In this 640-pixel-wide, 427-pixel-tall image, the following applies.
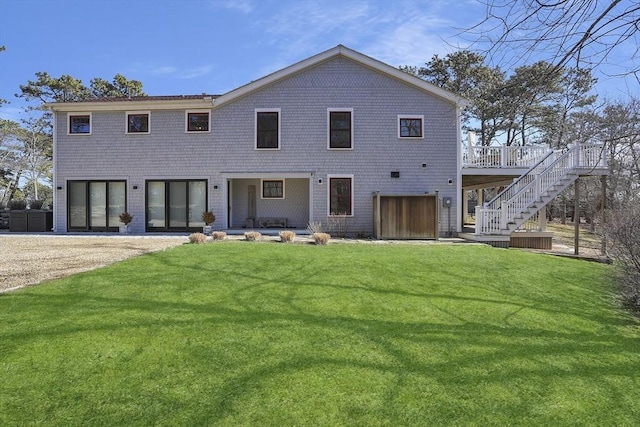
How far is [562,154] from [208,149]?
45.7 feet

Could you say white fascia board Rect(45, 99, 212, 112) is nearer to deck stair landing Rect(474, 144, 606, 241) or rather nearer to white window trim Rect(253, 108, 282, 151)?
white window trim Rect(253, 108, 282, 151)

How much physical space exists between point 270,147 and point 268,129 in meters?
0.77

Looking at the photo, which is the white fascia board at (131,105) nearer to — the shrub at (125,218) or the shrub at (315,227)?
the shrub at (125,218)

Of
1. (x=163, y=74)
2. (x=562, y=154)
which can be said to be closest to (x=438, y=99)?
(x=562, y=154)

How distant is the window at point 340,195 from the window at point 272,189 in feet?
8.26

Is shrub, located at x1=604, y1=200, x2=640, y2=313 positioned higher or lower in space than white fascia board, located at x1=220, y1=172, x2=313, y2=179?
lower

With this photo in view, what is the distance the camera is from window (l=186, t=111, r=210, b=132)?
16516mm

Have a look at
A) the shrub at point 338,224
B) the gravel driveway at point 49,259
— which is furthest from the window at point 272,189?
the gravel driveway at point 49,259

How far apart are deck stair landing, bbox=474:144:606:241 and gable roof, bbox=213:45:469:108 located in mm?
4176

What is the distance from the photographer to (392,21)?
199 inches

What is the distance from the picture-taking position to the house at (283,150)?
1605 cm

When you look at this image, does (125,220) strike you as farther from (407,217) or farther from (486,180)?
(486,180)

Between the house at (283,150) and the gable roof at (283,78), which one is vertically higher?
the gable roof at (283,78)

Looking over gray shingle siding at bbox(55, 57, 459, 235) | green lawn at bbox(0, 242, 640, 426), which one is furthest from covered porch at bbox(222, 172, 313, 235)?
green lawn at bbox(0, 242, 640, 426)
